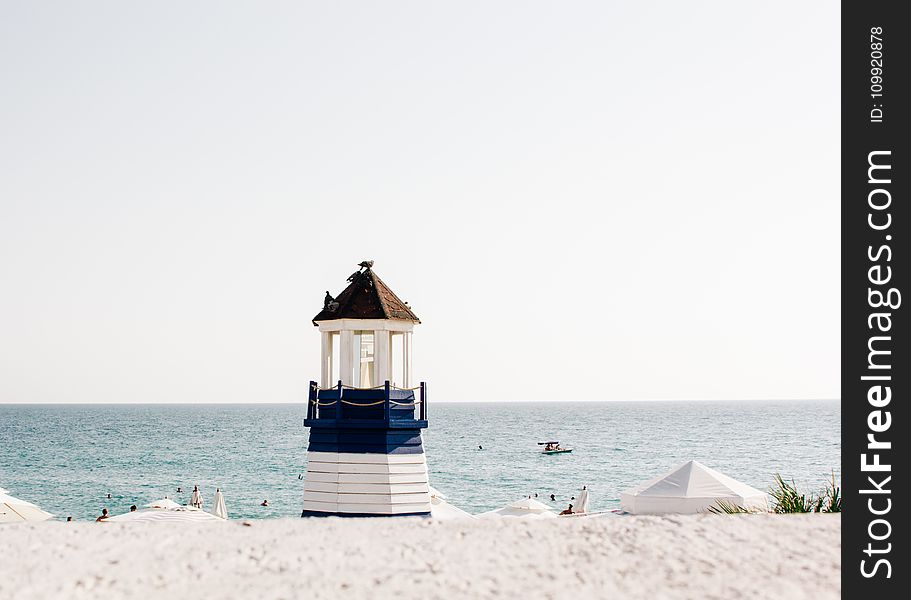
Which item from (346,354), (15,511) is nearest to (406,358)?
(346,354)

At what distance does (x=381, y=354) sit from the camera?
66.1 ft

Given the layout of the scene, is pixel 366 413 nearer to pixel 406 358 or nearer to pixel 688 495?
pixel 406 358

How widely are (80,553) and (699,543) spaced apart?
15.2ft

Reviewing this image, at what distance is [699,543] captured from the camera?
702 centimetres

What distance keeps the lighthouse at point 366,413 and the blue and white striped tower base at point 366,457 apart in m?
0.02

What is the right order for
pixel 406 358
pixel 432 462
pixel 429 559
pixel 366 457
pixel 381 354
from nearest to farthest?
pixel 429 559, pixel 366 457, pixel 381 354, pixel 406 358, pixel 432 462

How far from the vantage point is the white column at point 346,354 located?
20141 mm

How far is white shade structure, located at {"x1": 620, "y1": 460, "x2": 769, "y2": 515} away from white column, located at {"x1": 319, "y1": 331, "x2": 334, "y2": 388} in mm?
6881

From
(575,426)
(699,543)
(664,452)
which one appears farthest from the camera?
(575,426)

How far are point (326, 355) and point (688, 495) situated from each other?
833 cm

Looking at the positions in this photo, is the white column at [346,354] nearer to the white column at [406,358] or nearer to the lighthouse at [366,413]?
the lighthouse at [366,413]

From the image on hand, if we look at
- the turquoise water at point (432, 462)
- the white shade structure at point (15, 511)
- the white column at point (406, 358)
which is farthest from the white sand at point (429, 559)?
the turquoise water at point (432, 462)
